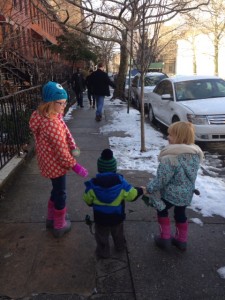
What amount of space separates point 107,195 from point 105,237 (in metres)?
0.47

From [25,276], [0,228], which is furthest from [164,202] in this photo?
[0,228]

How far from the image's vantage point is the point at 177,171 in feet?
9.55

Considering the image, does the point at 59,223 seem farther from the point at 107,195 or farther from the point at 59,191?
the point at 107,195

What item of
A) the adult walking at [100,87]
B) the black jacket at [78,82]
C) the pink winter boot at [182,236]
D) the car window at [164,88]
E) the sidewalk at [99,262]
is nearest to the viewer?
the sidewalk at [99,262]

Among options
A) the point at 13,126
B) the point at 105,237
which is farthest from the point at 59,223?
the point at 13,126

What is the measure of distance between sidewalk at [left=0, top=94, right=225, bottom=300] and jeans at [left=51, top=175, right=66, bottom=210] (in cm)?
37

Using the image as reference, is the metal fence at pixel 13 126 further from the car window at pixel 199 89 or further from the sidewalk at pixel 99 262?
the car window at pixel 199 89

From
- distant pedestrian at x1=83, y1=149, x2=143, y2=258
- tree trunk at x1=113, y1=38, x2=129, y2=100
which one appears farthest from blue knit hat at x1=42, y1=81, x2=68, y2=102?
tree trunk at x1=113, y1=38, x2=129, y2=100

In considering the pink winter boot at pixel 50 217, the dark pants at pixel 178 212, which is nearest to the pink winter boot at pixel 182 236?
the dark pants at pixel 178 212

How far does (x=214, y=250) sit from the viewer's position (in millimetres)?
3193

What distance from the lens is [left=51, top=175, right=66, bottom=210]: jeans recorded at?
3255 millimetres

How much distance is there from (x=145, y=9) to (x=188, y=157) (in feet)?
13.5

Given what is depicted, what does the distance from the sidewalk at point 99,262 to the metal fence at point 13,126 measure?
128 cm

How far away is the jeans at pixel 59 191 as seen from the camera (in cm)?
325
